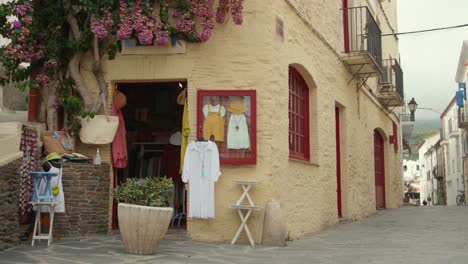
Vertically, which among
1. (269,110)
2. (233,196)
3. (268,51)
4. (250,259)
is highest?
(268,51)

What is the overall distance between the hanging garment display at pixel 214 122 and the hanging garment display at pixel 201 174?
8.7 inches

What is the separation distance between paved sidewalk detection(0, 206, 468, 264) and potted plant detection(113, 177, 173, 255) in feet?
0.57

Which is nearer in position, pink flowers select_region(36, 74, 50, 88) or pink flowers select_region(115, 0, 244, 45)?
pink flowers select_region(115, 0, 244, 45)

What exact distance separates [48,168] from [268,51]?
3819mm

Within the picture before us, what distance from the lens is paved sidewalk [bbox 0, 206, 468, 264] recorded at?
6.94 meters

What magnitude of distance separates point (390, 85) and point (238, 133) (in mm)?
10732

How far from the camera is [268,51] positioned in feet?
30.0

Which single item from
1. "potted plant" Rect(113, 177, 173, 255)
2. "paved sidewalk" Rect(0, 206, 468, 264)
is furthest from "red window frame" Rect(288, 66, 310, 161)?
"potted plant" Rect(113, 177, 173, 255)

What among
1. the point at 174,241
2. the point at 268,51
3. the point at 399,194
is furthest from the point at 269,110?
the point at 399,194

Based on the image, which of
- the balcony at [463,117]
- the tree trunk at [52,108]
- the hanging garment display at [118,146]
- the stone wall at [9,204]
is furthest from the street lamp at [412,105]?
the stone wall at [9,204]

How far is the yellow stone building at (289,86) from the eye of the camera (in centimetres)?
896

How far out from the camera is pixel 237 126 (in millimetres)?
8992

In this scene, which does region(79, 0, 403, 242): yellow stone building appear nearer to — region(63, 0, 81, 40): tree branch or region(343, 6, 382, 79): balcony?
region(343, 6, 382, 79): balcony

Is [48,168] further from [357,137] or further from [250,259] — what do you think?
[357,137]
